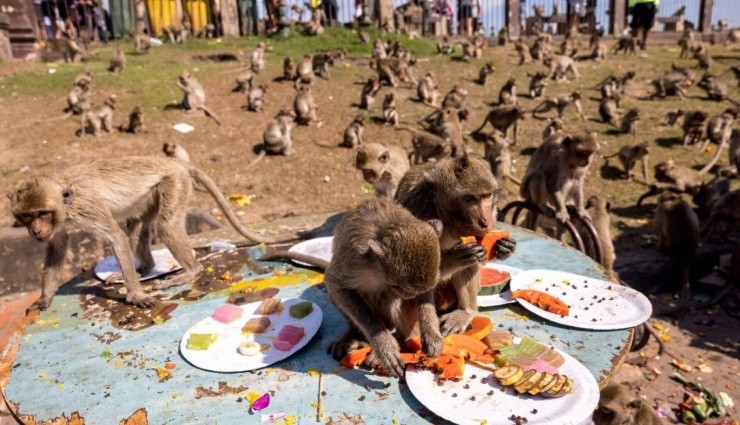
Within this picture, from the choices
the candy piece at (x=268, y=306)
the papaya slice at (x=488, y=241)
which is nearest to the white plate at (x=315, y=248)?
the candy piece at (x=268, y=306)

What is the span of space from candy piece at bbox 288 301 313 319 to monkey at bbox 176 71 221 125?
11264mm

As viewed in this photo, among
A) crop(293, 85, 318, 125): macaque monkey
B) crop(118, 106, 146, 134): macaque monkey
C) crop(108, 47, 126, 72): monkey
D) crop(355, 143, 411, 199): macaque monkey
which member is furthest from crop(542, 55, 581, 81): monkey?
crop(108, 47, 126, 72): monkey

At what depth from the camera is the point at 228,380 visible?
287cm

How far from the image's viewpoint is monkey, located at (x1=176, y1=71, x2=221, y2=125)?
1397 cm

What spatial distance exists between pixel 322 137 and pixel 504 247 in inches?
434

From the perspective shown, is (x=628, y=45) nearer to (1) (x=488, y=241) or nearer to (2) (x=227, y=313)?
(1) (x=488, y=241)

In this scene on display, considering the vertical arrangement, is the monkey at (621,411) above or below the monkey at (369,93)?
below

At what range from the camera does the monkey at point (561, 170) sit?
5812mm

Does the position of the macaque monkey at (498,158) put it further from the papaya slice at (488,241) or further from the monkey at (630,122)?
the papaya slice at (488,241)

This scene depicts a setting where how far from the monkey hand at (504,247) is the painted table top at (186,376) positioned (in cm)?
50

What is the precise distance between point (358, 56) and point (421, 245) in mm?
19838

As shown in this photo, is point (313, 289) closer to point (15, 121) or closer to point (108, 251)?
point (108, 251)

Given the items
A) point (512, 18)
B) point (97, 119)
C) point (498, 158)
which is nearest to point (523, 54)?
point (512, 18)

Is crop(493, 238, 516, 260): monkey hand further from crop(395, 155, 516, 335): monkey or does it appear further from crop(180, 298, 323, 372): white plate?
crop(180, 298, 323, 372): white plate
